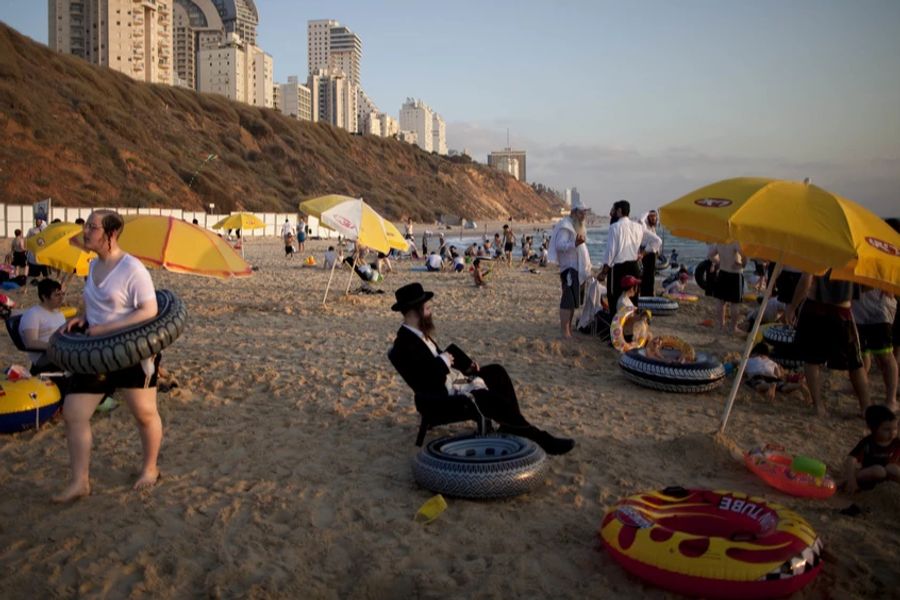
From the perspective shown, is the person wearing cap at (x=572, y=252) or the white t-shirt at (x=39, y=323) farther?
the person wearing cap at (x=572, y=252)

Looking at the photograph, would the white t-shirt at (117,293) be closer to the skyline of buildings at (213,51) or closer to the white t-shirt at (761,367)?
the white t-shirt at (761,367)

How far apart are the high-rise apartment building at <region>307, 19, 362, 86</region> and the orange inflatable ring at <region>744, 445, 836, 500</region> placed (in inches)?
7812

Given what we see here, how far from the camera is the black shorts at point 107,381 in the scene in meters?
3.68

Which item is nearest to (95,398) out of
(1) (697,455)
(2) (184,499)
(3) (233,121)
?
(2) (184,499)

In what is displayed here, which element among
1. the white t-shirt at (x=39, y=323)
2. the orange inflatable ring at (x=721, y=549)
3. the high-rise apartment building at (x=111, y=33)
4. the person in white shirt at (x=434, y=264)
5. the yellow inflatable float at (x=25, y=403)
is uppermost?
the high-rise apartment building at (x=111, y=33)

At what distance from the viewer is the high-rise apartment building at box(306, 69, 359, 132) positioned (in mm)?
150000

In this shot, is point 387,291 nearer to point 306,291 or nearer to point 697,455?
point 306,291

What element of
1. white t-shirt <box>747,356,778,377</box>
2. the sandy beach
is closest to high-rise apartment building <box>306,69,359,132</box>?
the sandy beach

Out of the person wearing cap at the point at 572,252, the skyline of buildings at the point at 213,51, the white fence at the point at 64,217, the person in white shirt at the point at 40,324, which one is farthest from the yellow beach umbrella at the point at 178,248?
the skyline of buildings at the point at 213,51

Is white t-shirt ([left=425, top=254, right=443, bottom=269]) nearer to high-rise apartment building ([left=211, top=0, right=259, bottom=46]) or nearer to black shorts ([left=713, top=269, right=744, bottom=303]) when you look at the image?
black shorts ([left=713, top=269, right=744, bottom=303])

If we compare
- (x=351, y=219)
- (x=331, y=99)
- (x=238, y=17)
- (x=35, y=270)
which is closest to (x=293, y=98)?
(x=331, y=99)

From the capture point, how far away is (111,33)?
8794 centimetres

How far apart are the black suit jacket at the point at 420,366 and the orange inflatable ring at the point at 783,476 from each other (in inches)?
87.0

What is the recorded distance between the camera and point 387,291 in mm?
15203
